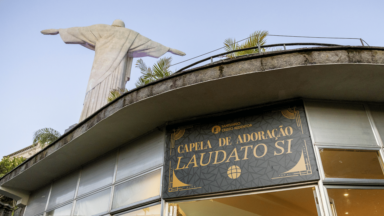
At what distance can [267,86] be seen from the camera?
235 inches

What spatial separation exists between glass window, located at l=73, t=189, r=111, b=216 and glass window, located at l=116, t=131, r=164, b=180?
23.7 inches

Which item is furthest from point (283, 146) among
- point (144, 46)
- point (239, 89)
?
point (144, 46)

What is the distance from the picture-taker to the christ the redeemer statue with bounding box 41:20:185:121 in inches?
495

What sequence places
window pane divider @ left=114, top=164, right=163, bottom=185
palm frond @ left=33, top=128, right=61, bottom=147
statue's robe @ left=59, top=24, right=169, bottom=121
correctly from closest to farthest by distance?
window pane divider @ left=114, top=164, right=163, bottom=185 → statue's robe @ left=59, top=24, right=169, bottom=121 → palm frond @ left=33, top=128, right=61, bottom=147

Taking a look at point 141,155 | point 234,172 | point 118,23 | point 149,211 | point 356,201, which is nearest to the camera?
point 356,201

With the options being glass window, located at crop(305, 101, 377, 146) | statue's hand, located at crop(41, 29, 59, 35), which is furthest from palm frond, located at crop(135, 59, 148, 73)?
statue's hand, located at crop(41, 29, 59, 35)

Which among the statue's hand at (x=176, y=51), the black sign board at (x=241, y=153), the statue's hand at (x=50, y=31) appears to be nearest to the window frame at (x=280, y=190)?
the black sign board at (x=241, y=153)

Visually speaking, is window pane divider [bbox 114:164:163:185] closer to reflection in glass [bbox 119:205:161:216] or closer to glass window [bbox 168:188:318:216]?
reflection in glass [bbox 119:205:161:216]

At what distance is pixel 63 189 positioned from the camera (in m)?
9.14

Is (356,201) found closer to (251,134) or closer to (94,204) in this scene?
(251,134)

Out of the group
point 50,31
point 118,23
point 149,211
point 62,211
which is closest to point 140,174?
point 149,211

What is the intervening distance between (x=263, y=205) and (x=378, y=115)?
428cm

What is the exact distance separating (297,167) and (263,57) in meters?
2.12

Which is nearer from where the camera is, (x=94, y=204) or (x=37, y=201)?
(x=94, y=204)
